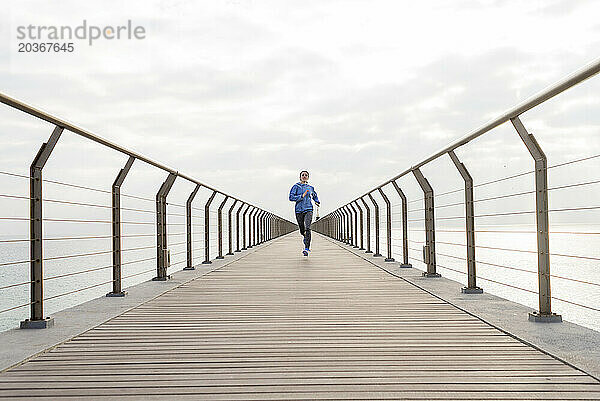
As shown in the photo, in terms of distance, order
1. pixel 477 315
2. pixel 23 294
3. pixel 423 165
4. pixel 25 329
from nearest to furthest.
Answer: pixel 25 329, pixel 477 315, pixel 423 165, pixel 23 294

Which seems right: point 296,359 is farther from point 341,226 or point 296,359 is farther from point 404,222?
point 341,226

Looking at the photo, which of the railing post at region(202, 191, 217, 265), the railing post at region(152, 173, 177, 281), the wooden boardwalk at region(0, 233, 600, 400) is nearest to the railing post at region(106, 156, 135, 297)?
the wooden boardwalk at region(0, 233, 600, 400)

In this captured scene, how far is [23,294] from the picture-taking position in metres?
25.5

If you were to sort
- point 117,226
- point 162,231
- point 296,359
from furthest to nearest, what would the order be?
point 162,231, point 117,226, point 296,359

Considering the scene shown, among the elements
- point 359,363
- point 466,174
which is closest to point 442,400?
point 359,363

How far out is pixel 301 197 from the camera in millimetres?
10141

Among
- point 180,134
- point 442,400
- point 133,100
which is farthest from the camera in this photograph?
point 180,134

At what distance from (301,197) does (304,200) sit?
9 cm

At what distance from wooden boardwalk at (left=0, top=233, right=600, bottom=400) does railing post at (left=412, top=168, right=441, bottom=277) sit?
1.84 m

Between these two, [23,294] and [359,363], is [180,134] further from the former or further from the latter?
[23,294]

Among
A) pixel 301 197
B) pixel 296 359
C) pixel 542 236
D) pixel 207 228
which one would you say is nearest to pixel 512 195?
pixel 542 236

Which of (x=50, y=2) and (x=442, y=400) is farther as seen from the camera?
(x=50, y=2)

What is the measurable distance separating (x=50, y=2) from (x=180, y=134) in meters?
5.64

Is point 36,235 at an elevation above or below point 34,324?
above
